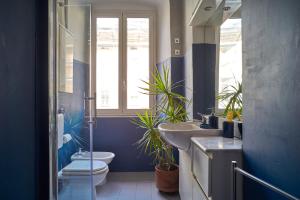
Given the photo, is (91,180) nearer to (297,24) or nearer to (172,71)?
(172,71)

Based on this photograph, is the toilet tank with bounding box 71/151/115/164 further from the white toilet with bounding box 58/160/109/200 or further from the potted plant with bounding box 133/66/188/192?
the potted plant with bounding box 133/66/188/192

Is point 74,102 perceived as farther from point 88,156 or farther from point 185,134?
point 185,134

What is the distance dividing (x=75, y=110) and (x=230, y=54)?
1757mm

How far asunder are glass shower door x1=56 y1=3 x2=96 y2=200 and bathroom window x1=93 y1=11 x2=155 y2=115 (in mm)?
562

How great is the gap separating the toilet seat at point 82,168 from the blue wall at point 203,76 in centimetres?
112

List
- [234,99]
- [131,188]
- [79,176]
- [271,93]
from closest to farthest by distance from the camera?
[271,93] < [234,99] < [79,176] < [131,188]

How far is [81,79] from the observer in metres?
2.75

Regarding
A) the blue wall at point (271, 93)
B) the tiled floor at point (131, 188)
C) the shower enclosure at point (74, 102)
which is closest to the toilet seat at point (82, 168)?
the shower enclosure at point (74, 102)

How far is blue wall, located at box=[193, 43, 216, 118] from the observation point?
2.17 metres

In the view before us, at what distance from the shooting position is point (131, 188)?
2.81 meters

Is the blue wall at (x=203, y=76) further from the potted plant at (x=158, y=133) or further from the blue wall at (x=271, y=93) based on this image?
the blue wall at (x=271, y=93)

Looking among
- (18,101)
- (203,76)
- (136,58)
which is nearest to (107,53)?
(136,58)

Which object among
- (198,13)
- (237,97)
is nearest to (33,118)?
(237,97)

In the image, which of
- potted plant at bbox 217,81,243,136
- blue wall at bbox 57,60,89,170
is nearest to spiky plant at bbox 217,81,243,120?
potted plant at bbox 217,81,243,136
